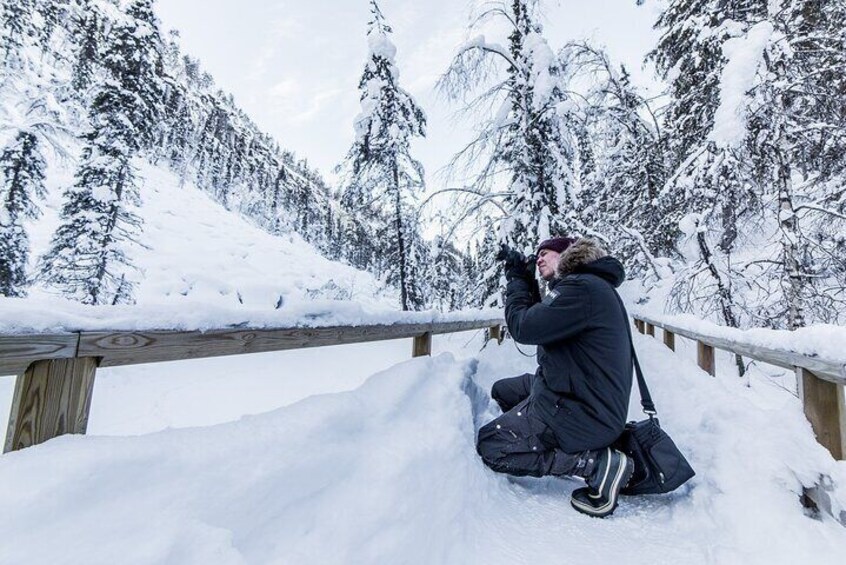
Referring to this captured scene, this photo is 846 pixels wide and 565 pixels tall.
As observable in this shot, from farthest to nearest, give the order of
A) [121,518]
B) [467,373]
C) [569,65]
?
[569,65] < [467,373] < [121,518]

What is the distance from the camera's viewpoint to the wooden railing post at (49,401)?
1360 mm

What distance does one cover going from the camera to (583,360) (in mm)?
2664

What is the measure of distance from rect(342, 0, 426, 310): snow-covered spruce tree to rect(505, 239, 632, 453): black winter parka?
42.5 ft

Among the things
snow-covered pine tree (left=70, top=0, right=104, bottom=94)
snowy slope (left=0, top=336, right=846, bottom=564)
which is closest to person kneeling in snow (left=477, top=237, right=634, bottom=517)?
snowy slope (left=0, top=336, right=846, bottom=564)

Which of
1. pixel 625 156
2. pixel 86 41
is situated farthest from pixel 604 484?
pixel 86 41

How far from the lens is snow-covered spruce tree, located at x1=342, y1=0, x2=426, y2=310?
16.0 meters

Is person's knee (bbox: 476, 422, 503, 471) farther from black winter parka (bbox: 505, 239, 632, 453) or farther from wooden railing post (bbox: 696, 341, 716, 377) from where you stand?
wooden railing post (bbox: 696, 341, 716, 377)

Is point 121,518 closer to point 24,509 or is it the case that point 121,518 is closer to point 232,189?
point 24,509

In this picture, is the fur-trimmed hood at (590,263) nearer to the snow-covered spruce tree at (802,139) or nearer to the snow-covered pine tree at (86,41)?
the snow-covered spruce tree at (802,139)

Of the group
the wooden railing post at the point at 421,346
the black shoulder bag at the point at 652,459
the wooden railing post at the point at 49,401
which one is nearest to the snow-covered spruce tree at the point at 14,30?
→ the wooden railing post at the point at 421,346

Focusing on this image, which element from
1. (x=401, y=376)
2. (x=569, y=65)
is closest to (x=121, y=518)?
(x=401, y=376)

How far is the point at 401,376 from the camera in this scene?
10.4ft

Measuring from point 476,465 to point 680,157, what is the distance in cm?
906

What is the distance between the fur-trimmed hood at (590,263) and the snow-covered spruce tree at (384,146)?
1266 cm
